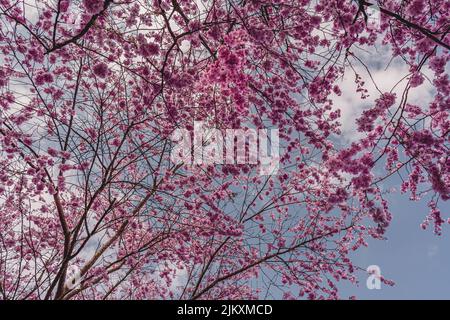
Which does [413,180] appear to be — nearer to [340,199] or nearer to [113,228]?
[340,199]

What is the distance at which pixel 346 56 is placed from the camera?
18.1ft

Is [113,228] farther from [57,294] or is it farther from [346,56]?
[346,56]

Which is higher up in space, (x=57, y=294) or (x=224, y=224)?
(x=224, y=224)

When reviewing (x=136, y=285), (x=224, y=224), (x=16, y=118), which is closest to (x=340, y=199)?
(x=224, y=224)

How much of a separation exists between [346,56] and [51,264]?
24.0ft
